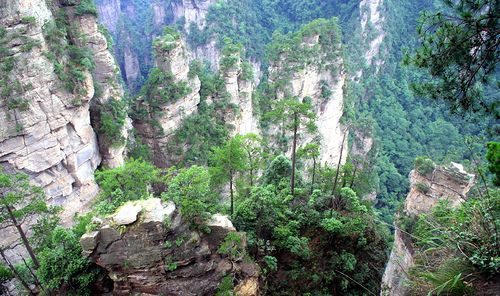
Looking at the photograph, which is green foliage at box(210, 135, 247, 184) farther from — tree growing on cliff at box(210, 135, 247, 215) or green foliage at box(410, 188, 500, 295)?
green foliage at box(410, 188, 500, 295)

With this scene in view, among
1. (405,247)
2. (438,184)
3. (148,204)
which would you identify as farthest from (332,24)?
(148,204)

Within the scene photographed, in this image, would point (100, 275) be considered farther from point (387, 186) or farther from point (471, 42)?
point (387, 186)

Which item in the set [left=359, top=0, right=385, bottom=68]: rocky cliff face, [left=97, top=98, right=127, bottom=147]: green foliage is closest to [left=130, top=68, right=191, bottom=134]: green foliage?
[left=97, top=98, right=127, bottom=147]: green foliage

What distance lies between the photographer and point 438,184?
18.9 m

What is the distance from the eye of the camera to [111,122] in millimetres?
23234

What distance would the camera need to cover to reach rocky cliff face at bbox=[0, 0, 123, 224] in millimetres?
18219

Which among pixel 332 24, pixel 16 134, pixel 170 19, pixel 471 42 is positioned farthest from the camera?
pixel 170 19

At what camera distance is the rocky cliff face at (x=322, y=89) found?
36.0 metres

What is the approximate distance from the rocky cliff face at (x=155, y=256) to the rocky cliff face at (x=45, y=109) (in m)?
10.8

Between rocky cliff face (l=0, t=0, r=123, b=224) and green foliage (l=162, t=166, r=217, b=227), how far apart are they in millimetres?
10776

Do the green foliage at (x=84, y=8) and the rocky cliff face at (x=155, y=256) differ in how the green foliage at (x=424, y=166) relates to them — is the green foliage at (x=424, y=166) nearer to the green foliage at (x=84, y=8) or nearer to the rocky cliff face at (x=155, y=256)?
the rocky cliff face at (x=155, y=256)

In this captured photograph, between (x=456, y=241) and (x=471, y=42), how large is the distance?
3432mm

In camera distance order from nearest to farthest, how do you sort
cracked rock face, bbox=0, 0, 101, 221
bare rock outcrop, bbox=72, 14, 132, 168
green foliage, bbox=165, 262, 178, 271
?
1. green foliage, bbox=165, 262, 178, 271
2. cracked rock face, bbox=0, 0, 101, 221
3. bare rock outcrop, bbox=72, 14, 132, 168

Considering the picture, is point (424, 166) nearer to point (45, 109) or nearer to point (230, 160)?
point (230, 160)
